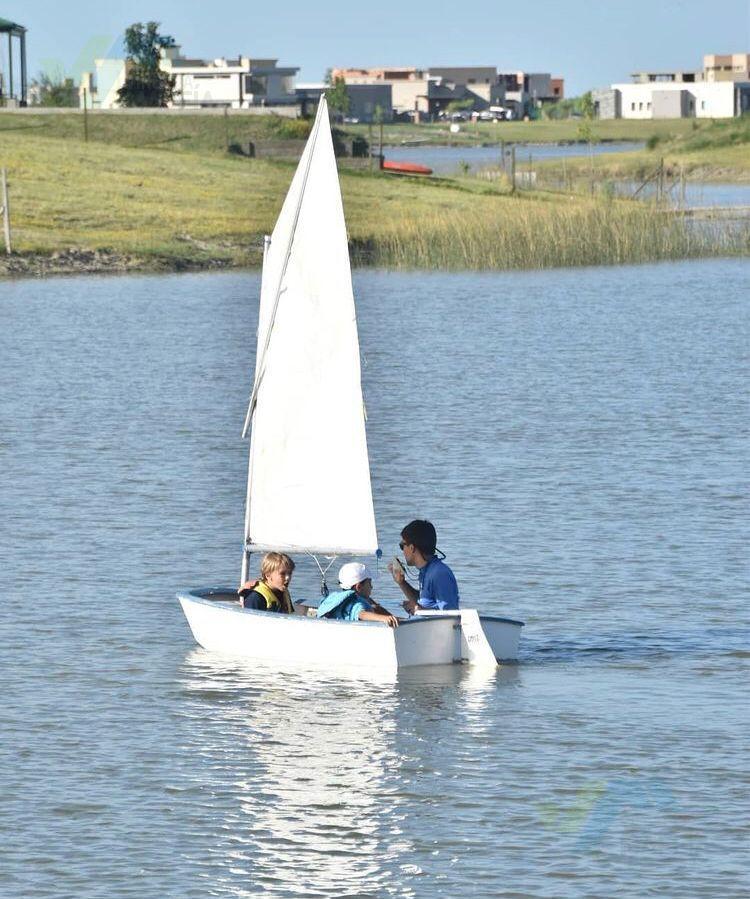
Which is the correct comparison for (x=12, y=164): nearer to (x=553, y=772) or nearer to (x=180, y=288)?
(x=180, y=288)

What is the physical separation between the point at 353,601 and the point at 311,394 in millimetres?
2954

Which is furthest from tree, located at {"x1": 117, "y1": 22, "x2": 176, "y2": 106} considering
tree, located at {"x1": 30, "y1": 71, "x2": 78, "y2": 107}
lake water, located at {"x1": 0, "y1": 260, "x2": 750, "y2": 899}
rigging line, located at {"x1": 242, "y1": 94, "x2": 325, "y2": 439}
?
rigging line, located at {"x1": 242, "y1": 94, "x2": 325, "y2": 439}

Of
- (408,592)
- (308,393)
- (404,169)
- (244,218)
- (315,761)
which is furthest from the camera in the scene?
(404,169)

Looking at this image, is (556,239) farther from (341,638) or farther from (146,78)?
(146,78)

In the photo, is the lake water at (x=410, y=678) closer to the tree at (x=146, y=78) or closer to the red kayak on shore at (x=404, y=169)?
the red kayak on shore at (x=404, y=169)

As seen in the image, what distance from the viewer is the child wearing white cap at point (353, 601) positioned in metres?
18.1

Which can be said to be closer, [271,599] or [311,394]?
[271,599]

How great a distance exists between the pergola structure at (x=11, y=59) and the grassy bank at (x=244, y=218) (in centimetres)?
1217

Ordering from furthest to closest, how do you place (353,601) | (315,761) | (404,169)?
(404,169)
(353,601)
(315,761)

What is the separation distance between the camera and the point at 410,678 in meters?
18.2

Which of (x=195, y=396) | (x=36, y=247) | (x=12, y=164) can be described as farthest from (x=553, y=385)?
(x=12, y=164)

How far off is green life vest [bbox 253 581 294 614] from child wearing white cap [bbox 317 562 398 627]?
55 cm

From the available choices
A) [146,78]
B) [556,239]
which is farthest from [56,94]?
[556,239]

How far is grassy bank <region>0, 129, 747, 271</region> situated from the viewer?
69688mm
